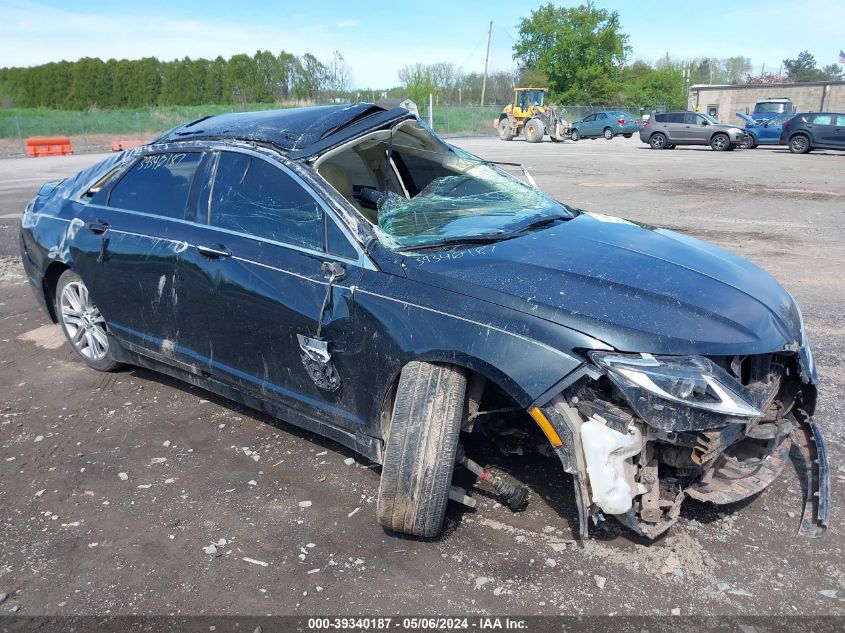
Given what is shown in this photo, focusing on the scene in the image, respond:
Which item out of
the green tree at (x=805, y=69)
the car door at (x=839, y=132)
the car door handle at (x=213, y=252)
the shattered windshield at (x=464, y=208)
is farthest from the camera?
the green tree at (x=805, y=69)

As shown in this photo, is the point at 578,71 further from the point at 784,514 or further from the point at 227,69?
the point at 784,514

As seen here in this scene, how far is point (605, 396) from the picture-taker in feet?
8.40

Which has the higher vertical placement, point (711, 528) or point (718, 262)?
point (718, 262)

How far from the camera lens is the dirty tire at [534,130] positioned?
34875 millimetres

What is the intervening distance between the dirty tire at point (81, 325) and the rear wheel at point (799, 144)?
85.6 ft

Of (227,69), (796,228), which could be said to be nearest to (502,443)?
(796,228)

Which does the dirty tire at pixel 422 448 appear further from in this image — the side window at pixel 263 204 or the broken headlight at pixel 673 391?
the side window at pixel 263 204

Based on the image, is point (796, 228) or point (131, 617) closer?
point (131, 617)

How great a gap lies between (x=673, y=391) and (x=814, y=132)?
26096mm

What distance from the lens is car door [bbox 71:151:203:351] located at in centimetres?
385

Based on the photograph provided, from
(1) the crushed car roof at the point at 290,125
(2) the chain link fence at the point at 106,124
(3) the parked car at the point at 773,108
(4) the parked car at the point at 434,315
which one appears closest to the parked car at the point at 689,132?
(3) the parked car at the point at 773,108

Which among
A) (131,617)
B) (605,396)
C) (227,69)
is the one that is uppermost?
(227,69)

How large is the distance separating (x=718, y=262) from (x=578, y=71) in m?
66.5

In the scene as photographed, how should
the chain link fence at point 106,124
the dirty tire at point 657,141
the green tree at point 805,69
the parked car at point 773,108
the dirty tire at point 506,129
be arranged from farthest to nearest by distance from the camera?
the green tree at point 805,69 → the dirty tire at point 506,129 → the chain link fence at point 106,124 → the parked car at point 773,108 → the dirty tire at point 657,141
